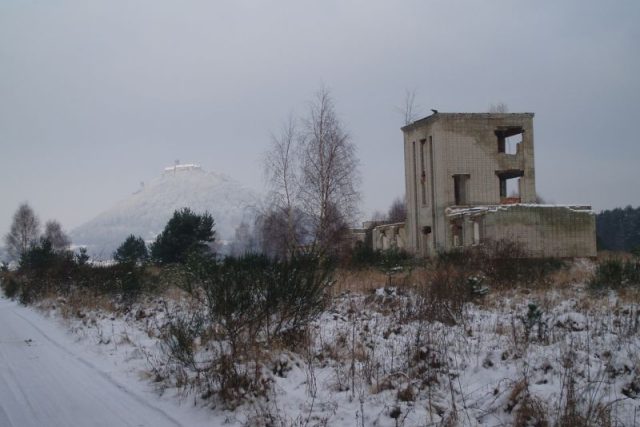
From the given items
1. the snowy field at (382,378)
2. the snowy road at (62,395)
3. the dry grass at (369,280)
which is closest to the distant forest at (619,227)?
the dry grass at (369,280)

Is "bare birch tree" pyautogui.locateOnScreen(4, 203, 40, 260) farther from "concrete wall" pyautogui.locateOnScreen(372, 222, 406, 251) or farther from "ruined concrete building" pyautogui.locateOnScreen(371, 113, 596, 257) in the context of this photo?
"ruined concrete building" pyautogui.locateOnScreen(371, 113, 596, 257)

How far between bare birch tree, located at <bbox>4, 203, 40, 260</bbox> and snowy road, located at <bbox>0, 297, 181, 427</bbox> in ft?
242

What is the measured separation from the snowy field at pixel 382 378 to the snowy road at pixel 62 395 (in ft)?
0.04

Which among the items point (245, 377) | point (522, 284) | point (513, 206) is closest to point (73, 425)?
point (245, 377)

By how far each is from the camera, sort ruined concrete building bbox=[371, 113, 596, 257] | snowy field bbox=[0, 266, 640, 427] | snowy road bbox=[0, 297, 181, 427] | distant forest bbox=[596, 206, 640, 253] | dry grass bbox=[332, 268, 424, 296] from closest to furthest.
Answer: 1. snowy field bbox=[0, 266, 640, 427]
2. snowy road bbox=[0, 297, 181, 427]
3. dry grass bbox=[332, 268, 424, 296]
4. ruined concrete building bbox=[371, 113, 596, 257]
5. distant forest bbox=[596, 206, 640, 253]

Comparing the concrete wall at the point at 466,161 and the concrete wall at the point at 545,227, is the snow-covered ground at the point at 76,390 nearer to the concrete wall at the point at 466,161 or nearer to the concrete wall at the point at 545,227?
the concrete wall at the point at 545,227

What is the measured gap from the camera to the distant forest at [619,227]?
42594 millimetres

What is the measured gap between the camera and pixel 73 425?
5773 millimetres

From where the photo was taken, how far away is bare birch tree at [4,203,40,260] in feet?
253

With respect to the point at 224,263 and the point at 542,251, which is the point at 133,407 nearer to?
the point at 224,263

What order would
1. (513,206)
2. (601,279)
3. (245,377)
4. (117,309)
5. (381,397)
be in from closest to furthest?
(381,397), (245,377), (601,279), (117,309), (513,206)

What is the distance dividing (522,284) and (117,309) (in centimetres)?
1064

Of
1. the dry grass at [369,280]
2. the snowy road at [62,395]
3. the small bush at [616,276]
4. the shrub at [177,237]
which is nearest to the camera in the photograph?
the snowy road at [62,395]

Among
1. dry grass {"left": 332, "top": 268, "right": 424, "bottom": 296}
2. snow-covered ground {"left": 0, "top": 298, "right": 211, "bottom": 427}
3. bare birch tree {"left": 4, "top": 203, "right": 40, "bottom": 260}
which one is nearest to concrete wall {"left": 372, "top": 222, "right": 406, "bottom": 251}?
dry grass {"left": 332, "top": 268, "right": 424, "bottom": 296}
